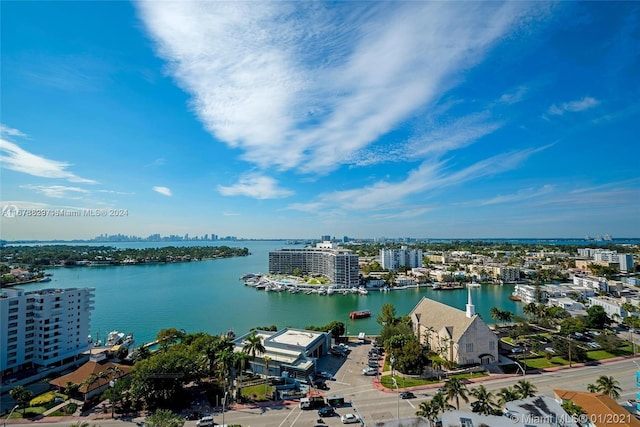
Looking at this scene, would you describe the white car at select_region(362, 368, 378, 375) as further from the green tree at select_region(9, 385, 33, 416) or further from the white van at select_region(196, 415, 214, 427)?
the green tree at select_region(9, 385, 33, 416)

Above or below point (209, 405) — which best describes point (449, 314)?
above

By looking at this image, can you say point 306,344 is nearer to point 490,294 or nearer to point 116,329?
point 116,329

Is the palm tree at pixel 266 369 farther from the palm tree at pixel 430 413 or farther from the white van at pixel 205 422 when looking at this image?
the palm tree at pixel 430 413

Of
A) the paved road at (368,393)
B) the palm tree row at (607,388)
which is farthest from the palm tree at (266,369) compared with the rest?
the palm tree row at (607,388)

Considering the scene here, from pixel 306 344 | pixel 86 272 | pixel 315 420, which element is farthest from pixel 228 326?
pixel 86 272

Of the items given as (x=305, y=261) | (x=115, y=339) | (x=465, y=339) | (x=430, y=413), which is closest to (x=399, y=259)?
(x=305, y=261)
